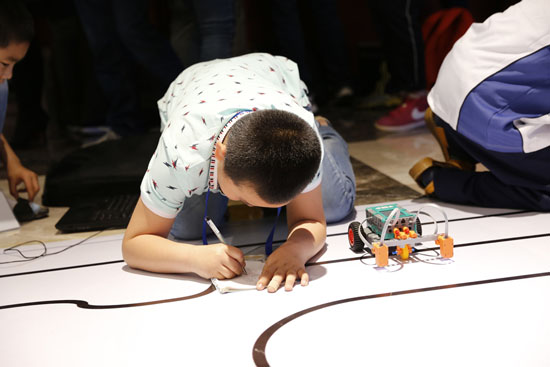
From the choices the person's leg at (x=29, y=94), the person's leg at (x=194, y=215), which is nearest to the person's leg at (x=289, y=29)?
the person's leg at (x=29, y=94)

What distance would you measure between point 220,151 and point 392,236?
49 cm

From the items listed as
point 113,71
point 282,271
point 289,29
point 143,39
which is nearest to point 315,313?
point 282,271

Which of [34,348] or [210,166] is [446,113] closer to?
[210,166]

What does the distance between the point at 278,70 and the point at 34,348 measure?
0.95 m

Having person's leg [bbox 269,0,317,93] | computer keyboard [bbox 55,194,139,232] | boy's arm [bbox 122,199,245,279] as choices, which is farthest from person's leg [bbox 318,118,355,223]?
person's leg [bbox 269,0,317,93]

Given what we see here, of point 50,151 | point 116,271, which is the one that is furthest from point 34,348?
point 50,151

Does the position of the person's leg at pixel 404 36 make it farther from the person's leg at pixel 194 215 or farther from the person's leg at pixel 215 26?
the person's leg at pixel 194 215

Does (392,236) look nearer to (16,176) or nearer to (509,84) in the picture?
(509,84)

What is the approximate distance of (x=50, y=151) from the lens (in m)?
Answer: 3.16

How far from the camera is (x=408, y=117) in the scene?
3.10m

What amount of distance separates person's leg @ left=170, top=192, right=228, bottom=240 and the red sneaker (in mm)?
1556

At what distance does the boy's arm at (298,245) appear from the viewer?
4.49 feet

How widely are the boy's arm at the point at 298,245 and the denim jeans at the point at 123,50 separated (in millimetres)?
1525

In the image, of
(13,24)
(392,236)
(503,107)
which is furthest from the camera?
(13,24)
